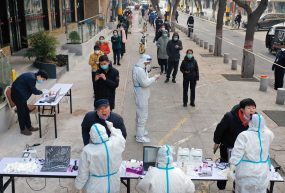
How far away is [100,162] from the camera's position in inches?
183

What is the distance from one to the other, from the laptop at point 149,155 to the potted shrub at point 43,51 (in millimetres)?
9524

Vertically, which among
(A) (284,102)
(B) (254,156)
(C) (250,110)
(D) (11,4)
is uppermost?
(D) (11,4)

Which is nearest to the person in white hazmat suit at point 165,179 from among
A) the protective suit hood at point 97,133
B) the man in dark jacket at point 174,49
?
the protective suit hood at point 97,133

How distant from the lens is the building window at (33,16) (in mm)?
19436

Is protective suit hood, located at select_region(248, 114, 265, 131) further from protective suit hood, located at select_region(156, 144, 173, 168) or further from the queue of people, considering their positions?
protective suit hood, located at select_region(156, 144, 173, 168)

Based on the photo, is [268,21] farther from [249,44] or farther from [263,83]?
[263,83]

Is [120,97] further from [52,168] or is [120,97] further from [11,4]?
[11,4]

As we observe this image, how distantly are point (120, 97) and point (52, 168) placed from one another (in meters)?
7.03

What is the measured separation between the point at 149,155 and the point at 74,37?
50.2 ft

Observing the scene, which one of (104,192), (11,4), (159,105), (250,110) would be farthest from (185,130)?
(11,4)

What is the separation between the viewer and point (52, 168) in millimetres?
5695

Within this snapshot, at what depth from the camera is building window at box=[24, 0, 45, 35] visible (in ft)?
63.8

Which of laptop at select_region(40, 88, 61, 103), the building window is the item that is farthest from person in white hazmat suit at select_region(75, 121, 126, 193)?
the building window

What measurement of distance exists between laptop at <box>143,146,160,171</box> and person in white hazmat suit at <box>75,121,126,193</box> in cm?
57
